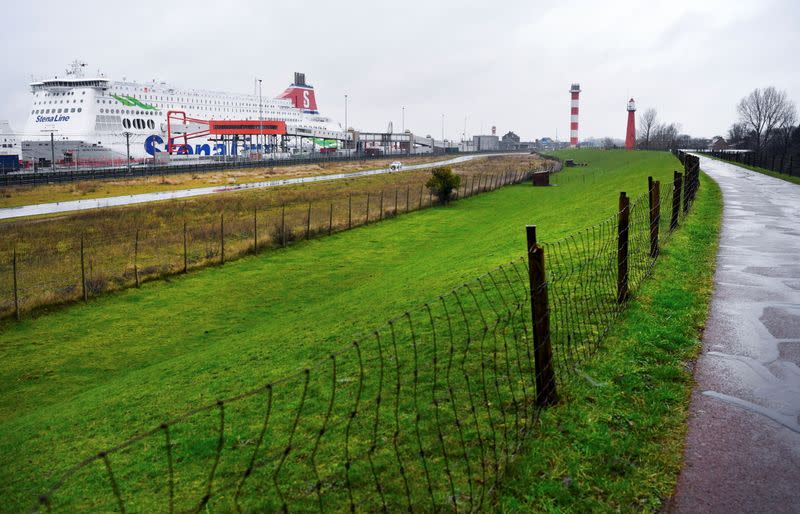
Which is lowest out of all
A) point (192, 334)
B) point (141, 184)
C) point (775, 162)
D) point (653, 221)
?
point (192, 334)

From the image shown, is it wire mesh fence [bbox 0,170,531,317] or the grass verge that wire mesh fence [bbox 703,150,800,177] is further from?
the grass verge

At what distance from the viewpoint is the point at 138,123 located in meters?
91.5

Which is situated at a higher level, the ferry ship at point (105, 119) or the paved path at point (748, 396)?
the ferry ship at point (105, 119)

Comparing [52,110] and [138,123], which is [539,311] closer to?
[138,123]

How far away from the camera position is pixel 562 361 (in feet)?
24.6

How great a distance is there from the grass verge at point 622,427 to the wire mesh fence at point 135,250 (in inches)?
613

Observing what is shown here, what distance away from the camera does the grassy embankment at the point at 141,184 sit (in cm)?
4294

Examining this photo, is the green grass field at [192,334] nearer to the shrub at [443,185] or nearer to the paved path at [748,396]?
the paved path at [748,396]

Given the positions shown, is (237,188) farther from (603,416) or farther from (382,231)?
(603,416)

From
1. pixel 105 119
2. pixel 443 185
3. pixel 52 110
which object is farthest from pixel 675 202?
pixel 52 110

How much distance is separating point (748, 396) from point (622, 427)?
1656 millimetres

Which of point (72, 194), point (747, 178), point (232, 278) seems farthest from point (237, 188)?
point (747, 178)

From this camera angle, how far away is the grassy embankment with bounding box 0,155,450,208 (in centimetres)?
4294

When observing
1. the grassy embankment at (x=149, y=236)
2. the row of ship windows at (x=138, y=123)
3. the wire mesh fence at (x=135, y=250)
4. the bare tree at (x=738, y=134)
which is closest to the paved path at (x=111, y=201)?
the grassy embankment at (x=149, y=236)
